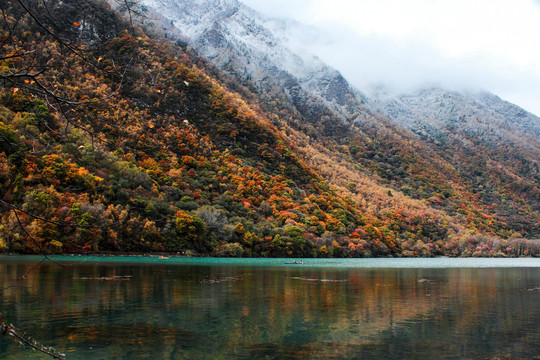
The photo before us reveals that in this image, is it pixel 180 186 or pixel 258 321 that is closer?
pixel 258 321

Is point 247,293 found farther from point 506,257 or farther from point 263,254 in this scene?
point 506,257

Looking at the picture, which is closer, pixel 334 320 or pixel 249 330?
pixel 249 330

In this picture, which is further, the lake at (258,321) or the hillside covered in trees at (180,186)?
the hillside covered in trees at (180,186)

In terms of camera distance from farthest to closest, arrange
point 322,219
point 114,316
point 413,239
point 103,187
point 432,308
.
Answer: point 413,239 → point 322,219 → point 103,187 → point 432,308 → point 114,316

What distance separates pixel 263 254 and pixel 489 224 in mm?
133688

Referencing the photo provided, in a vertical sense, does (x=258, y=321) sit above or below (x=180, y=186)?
below

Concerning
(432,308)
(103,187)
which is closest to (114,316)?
(432,308)

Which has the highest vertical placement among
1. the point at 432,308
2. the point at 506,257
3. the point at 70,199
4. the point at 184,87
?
the point at 184,87

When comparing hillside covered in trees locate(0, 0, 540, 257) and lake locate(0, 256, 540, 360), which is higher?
hillside covered in trees locate(0, 0, 540, 257)

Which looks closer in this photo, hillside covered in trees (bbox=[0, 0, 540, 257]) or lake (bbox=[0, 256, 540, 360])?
lake (bbox=[0, 256, 540, 360])

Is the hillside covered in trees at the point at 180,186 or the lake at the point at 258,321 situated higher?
the hillside covered in trees at the point at 180,186

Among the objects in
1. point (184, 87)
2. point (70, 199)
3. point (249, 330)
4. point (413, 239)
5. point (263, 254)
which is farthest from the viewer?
Result: point (184, 87)

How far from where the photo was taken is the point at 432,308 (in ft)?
90.6

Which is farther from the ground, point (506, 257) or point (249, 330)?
point (249, 330)
